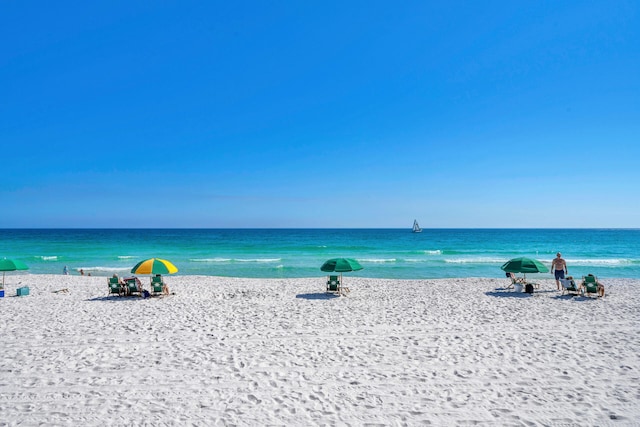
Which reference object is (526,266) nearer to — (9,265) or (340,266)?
(340,266)

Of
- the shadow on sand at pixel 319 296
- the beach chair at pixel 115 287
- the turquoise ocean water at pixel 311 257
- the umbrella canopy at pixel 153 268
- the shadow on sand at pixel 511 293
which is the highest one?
the umbrella canopy at pixel 153 268

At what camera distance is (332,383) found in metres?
5.36

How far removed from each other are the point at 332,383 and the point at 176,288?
37.4 feet

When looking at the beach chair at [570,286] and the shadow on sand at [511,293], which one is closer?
the beach chair at [570,286]

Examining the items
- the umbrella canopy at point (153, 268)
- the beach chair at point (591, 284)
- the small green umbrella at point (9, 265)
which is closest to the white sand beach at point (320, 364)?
the beach chair at point (591, 284)

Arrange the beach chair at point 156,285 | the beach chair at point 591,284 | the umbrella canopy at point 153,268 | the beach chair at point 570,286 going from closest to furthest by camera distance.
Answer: the beach chair at point 591,284, the umbrella canopy at point 153,268, the beach chair at point 570,286, the beach chair at point 156,285

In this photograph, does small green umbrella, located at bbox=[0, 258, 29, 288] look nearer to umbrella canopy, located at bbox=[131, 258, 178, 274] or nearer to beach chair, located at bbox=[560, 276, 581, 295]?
umbrella canopy, located at bbox=[131, 258, 178, 274]

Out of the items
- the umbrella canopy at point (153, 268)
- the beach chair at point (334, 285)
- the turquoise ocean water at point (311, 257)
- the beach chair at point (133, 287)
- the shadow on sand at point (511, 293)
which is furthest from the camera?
the turquoise ocean water at point (311, 257)

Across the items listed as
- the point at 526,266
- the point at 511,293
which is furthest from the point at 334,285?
the point at 526,266

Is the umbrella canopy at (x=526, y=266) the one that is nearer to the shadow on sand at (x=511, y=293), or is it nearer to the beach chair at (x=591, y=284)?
the shadow on sand at (x=511, y=293)

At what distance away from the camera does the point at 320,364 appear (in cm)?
609

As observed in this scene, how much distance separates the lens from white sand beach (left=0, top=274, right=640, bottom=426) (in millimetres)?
4523

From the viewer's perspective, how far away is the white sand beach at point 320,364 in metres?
4.52

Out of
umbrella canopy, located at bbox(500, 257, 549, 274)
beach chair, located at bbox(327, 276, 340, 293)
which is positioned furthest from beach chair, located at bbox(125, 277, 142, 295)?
umbrella canopy, located at bbox(500, 257, 549, 274)
